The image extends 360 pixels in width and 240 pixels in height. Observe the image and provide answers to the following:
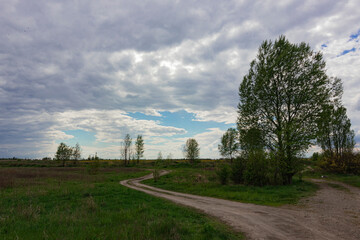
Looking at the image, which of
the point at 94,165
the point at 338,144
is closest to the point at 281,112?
the point at 338,144

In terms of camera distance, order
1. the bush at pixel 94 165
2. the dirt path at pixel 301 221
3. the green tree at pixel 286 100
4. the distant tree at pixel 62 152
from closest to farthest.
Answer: the dirt path at pixel 301 221
the green tree at pixel 286 100
the bush at pixel 94 165
the distant tree at pixel 62 152

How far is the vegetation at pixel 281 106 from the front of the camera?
2248 cm

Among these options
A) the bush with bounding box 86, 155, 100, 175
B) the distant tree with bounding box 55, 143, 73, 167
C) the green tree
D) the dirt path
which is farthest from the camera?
the distant tree with bounding box 55, 143, 73, 167

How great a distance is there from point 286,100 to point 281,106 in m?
1.00

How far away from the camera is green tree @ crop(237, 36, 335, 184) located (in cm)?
2245

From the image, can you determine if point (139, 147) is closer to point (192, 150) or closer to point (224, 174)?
point (192, 150)

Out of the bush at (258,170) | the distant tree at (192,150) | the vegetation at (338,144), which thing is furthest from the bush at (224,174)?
the distant tree at (192,150)

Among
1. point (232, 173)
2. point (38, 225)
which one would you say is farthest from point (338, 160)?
point (38, 225)

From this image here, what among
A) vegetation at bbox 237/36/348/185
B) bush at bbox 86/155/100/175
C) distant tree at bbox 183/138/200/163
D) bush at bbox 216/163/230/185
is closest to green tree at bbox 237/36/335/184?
vegetation at bbox 237/36/348/185

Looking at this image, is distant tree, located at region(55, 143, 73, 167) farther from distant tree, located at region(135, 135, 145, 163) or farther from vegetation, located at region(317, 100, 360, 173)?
vegetation, located at region(317, 100, 360, 173)

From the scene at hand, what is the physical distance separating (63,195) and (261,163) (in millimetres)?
21970

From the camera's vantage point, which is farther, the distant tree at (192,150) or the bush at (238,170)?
the distant tree at (192,150)

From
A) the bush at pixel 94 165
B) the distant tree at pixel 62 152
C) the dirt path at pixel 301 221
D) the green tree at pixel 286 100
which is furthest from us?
the distant tree at pixel 62 152

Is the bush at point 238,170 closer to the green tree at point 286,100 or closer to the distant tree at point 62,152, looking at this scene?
the green tree at point 286,100
